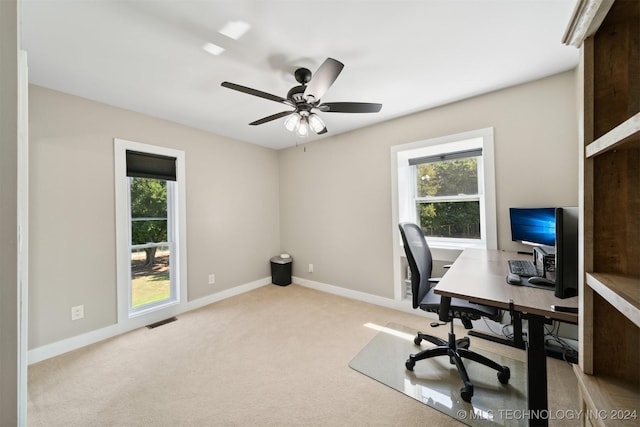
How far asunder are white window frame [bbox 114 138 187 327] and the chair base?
8.90 ft

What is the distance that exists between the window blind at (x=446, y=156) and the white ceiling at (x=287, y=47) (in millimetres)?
591

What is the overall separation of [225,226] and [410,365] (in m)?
2.87

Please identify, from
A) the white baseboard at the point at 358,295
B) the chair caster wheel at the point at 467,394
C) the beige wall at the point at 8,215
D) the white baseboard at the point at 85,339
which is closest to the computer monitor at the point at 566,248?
the chair caster wheel at the point at 467,394

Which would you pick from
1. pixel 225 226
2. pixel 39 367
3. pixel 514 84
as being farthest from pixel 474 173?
pixel 39 367

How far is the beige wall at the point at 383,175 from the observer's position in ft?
7.00

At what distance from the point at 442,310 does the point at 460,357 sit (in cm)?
50

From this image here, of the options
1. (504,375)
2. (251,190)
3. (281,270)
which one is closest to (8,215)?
(504,375)

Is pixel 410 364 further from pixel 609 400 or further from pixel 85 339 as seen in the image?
pixel 85 339

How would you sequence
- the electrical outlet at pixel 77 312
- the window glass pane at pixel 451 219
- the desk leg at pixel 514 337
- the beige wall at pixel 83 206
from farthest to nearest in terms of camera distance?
the window glass pane at pixel 451 219 → the electrical outlet at pixel 77 312 → the beige wall at pixel 83 206 → the desk leg at pixel 514 337

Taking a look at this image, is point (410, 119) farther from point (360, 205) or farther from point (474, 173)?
point (360, 205)

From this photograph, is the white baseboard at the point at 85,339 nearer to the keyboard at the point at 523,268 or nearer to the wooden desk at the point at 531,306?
the wooden desk at the point at 531,306

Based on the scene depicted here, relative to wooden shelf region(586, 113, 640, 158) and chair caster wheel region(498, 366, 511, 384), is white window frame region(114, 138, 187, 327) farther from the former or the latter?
wooden shelf region(586, 113, 640, 158)

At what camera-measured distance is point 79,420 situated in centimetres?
150

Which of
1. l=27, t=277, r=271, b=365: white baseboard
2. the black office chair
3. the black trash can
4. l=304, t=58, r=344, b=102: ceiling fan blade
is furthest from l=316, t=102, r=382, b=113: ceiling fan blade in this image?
l=27, t=277, r=271, b=365: white baseboard
